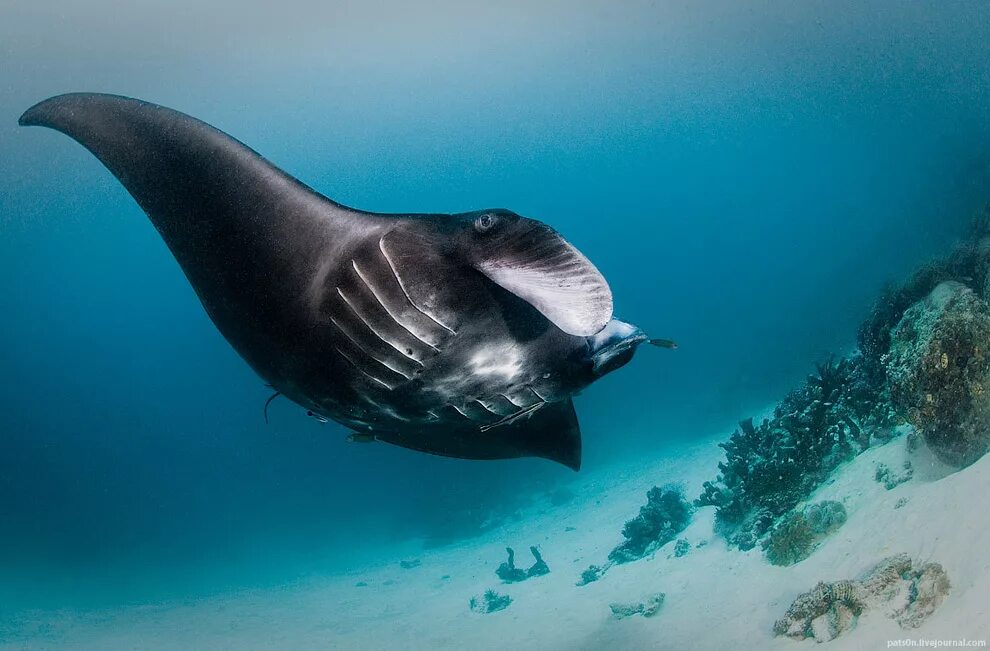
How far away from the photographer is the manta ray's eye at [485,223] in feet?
5.86

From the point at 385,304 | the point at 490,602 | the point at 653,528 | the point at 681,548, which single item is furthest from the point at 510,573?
the point at 385,304

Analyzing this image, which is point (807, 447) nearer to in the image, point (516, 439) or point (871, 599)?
point (871, 599)

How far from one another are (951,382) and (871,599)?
106 inches

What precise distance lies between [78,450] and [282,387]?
62.1m

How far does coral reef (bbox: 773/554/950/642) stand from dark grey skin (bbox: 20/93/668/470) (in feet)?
13.0

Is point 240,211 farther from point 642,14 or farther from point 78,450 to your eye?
point 78,450

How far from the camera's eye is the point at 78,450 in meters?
46.9

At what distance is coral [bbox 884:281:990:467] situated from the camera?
494cm

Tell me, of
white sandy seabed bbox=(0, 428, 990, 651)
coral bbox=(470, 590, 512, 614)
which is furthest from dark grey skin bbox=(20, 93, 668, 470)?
coral bbox=(470, 590, 512, 614)

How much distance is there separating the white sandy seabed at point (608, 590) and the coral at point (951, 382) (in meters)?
0.32

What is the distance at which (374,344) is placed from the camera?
2.10 meters

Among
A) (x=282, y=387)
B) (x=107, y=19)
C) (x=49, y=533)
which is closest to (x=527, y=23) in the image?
(x=107, y=19)

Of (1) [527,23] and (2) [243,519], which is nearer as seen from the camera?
(1) [527,23]

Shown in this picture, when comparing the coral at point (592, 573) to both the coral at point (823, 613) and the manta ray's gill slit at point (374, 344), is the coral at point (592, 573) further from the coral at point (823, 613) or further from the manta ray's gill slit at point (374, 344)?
the manta ray's gill slit at point (374, 344)
